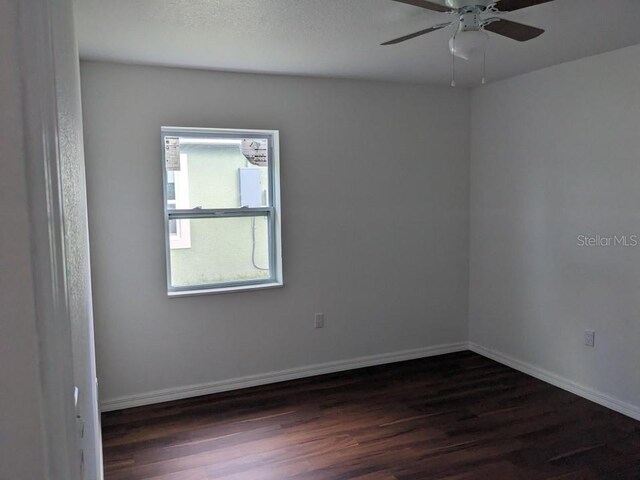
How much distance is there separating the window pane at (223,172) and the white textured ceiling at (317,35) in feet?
1.83

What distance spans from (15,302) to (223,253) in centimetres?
351

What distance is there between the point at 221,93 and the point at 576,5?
2.36 meters

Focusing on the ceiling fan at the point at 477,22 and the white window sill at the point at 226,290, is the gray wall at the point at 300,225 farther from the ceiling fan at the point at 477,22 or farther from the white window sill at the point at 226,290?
the ceiling fan at the point at 477,22

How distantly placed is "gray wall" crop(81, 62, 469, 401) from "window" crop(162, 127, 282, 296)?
10 centimetres

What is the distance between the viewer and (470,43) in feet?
7.22

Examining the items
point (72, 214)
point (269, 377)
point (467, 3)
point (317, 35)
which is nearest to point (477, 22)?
point (467, 3)

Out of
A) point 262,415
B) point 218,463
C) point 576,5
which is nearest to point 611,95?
point 576,5

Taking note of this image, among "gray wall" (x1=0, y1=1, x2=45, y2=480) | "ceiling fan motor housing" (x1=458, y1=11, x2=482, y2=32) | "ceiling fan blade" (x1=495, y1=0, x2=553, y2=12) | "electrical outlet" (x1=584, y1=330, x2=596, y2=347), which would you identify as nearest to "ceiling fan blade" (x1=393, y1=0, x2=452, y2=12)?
"ceiling fan motor housing" (x1=458, y1=11, x2=482, y2=32)

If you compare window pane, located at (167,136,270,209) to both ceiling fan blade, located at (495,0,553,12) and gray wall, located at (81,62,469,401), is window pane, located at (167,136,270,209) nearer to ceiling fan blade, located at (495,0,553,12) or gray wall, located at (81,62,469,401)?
gray wall, located at (81,62,469,401)

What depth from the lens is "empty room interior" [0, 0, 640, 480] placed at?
9.25 ft

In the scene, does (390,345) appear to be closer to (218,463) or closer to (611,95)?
(218,463)

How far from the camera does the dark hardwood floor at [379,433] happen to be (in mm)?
2781

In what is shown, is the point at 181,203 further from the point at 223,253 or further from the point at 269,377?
the point at 269,377

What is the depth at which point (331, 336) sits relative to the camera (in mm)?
4234
